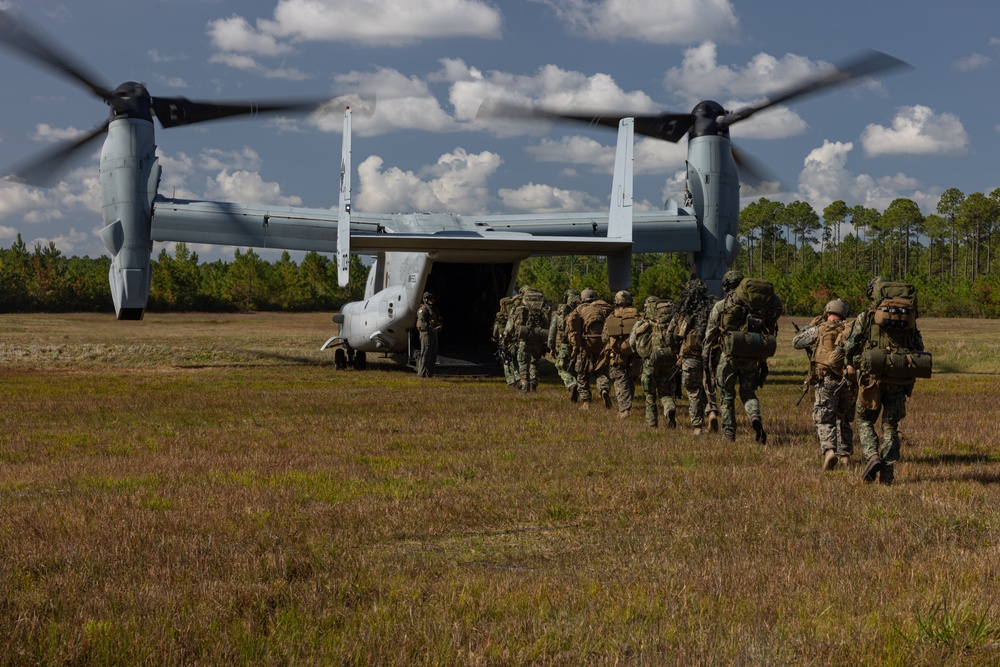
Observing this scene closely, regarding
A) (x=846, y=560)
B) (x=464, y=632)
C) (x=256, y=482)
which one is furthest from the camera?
(x=256, y=482)

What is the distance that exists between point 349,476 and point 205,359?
22.0m

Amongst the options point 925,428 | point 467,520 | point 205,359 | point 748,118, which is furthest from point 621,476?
point 205,359

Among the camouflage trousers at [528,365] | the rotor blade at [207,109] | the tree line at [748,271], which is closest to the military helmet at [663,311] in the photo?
the camouflage trousers at [528,365]

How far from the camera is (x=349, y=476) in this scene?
9.02 meters

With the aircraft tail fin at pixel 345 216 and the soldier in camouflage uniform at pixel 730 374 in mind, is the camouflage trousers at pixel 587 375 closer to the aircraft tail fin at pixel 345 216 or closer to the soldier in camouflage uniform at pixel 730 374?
the soldier in camouflage uniform at pixel 730 374

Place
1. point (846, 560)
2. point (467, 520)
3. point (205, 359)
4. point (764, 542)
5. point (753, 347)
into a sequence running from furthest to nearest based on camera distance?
point (205, 359) < point (753, 347) < point (467, 520) < point (764, 542) < point (846, 560)

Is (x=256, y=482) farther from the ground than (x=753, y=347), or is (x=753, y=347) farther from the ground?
(x=753, y=347)

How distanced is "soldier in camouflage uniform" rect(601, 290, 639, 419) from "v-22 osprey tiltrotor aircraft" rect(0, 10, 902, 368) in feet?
18.6

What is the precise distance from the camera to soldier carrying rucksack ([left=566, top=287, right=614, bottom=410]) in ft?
50.8

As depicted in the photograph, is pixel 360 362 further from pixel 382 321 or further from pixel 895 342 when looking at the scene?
pixel 895 342

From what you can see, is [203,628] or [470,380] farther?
[470,380]

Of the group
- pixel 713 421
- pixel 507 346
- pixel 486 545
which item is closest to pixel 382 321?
pixel 507 346

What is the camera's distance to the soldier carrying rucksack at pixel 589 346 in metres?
15.5

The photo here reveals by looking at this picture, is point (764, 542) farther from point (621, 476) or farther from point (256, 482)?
point (256, 482)
